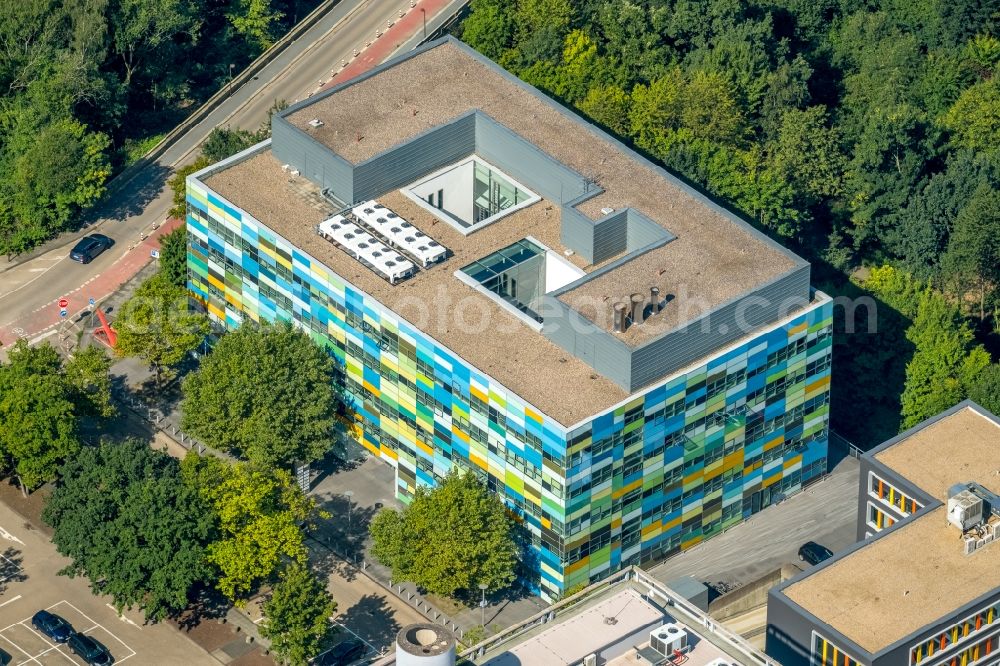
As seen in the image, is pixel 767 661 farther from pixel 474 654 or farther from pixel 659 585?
pixel 474 654

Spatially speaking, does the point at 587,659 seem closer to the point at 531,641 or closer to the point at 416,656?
the point at 531,641

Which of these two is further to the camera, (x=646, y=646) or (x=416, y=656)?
(x=646, y=646)

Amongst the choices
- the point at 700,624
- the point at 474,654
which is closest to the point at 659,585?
the point at 700,624

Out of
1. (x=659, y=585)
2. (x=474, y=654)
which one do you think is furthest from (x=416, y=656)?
(x=659, y=585)

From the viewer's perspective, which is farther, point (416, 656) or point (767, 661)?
point (767, 661)

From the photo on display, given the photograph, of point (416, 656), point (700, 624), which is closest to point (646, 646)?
point (700, 624)
